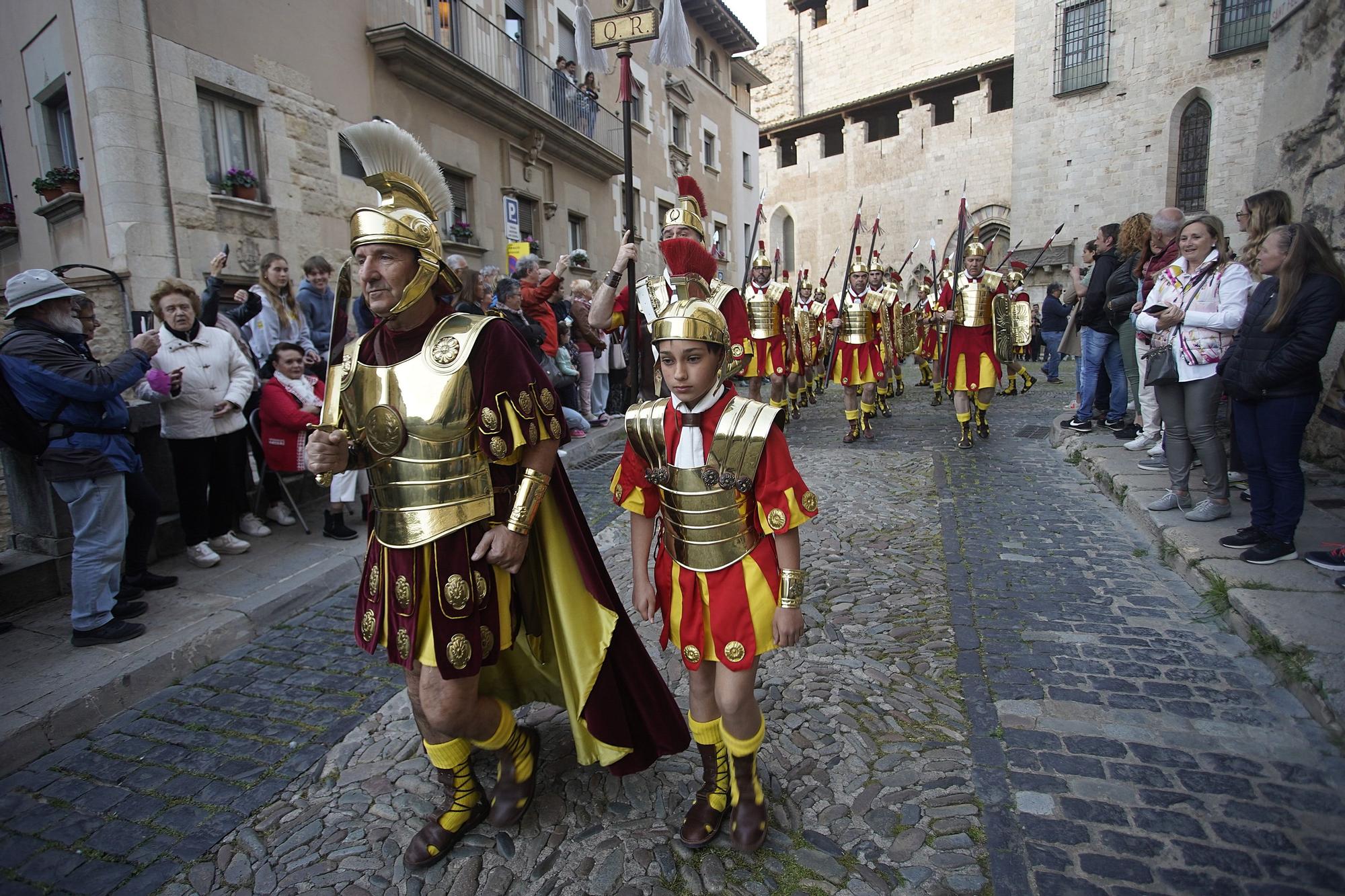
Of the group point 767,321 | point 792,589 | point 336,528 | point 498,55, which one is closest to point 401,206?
point 792,589

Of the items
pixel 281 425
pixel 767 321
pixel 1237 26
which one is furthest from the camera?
pixel 1237 26

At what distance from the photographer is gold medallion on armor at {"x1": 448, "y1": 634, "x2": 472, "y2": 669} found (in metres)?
2.13

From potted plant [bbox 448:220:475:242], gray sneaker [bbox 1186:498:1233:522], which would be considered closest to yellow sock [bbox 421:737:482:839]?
gray sneaker [bbox 1186:498:1233:522]

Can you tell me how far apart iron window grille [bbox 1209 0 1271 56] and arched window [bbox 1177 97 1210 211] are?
5.16ft

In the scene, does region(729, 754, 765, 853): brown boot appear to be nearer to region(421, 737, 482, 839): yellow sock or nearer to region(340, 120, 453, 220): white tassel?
region(421, 737, 482, 839): yellow sock

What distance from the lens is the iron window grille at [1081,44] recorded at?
23.9 metres

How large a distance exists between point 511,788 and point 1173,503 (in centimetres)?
507

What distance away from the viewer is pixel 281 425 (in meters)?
5.45

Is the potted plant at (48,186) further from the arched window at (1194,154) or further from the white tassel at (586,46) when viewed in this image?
the arched window at (1194,154)

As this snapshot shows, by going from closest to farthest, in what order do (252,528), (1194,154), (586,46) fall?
(586,46)
(252,528)
(1194,154)

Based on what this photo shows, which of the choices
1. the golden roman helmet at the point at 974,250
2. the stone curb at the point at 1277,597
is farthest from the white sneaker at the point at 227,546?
the golden roman helmet at the point at 974,250

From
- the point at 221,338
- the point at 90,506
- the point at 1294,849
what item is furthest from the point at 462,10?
the point at 1294,849

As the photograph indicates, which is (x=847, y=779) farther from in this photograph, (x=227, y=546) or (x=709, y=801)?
(x=227, y=546)

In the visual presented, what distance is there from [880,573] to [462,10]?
536 inches
